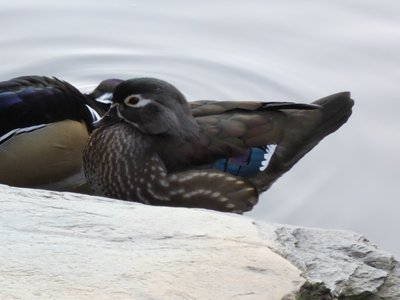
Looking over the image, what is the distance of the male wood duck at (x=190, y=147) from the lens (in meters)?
3.78

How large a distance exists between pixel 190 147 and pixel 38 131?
611 millimetres

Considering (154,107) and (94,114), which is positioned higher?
(154,107)

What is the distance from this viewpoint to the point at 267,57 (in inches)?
191

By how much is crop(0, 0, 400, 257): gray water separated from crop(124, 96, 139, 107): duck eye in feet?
2.01

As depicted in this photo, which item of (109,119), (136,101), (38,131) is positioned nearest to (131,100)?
(136,101)

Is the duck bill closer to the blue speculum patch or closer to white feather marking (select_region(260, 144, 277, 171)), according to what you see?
the blue speculum patch

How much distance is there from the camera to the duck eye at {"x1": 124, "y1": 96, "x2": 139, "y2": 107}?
3836 mm

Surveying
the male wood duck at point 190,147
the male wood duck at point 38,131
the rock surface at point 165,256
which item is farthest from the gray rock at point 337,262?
the male wood duck at point 38,131

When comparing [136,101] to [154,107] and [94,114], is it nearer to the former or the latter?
[154,107]

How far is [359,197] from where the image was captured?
4.01 meters

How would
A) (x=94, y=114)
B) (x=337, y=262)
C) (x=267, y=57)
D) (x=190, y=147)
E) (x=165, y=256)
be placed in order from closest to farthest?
(x=165, y=256), (x=337, y=262), (x=190, y=147), (x=94, y=114), (x=267, y=57)

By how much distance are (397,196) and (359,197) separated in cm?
14

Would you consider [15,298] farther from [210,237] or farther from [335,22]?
[335,22]

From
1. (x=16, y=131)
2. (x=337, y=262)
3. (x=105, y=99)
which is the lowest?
(x=16, y=131)
